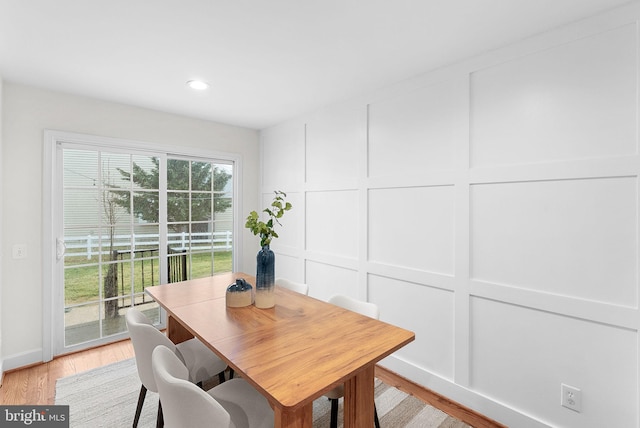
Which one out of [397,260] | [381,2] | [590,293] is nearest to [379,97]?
[381,2]

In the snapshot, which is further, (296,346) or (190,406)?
(296,346)

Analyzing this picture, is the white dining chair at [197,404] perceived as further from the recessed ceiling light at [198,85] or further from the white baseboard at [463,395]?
the recessed ceiling light at [198,85]

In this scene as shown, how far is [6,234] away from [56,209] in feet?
1.28

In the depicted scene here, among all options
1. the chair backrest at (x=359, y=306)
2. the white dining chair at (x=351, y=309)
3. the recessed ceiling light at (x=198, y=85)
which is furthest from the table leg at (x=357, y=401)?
the recessed ceiling light at (x=198, y=85)

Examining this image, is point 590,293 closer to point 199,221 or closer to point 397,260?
point 397,260

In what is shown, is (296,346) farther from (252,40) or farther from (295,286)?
(252,40)

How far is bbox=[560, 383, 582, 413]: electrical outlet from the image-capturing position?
171 centimetres

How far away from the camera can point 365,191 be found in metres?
2.81

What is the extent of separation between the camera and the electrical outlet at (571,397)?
5.61 ft

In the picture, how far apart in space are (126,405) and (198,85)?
253 centimetres

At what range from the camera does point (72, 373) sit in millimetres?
2564

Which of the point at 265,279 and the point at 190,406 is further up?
the point at 265,279

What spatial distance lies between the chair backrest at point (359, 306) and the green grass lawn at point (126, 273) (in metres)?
2.26

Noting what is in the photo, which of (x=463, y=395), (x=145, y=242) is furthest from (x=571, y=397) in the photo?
(x=145, y=242)
